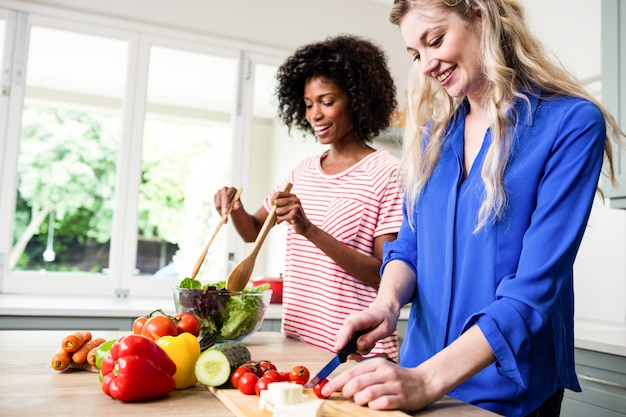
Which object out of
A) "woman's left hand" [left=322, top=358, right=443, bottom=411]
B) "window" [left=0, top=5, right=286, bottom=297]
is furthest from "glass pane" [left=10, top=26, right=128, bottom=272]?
"woman's left hand" [left=322, top=358, right=443, bottom=411]

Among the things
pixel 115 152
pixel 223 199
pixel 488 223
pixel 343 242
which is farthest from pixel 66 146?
pixel 488 223

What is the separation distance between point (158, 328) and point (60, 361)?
19 centimetres

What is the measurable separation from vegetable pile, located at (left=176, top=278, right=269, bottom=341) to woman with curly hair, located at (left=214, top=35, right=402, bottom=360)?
24 cm

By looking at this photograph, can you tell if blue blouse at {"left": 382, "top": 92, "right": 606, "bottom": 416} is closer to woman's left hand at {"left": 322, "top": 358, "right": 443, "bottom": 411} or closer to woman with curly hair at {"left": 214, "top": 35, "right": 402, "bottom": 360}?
woman's left hand at {"left": 322, "top": 358, "right": 443, "bottom": 411}

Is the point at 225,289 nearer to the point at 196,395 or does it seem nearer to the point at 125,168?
the point at 196,395

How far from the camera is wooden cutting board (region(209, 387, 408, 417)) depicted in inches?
34.4

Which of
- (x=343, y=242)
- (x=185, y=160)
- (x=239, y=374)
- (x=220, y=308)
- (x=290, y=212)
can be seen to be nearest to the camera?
(x=239, y=374)

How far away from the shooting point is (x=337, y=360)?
106cm

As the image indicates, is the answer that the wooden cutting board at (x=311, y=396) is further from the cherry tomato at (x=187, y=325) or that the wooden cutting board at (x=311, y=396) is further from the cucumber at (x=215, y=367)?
the cherry tomato at (x=187, y=325)

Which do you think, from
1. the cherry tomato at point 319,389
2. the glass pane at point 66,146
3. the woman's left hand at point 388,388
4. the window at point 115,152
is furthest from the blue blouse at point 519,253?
the glass pane at point 66,146

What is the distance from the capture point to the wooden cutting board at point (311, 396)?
2.86ft

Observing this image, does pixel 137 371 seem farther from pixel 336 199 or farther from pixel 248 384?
pixel 336 199

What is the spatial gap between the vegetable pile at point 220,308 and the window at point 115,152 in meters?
2.04

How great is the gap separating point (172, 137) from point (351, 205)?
6.93 feet
